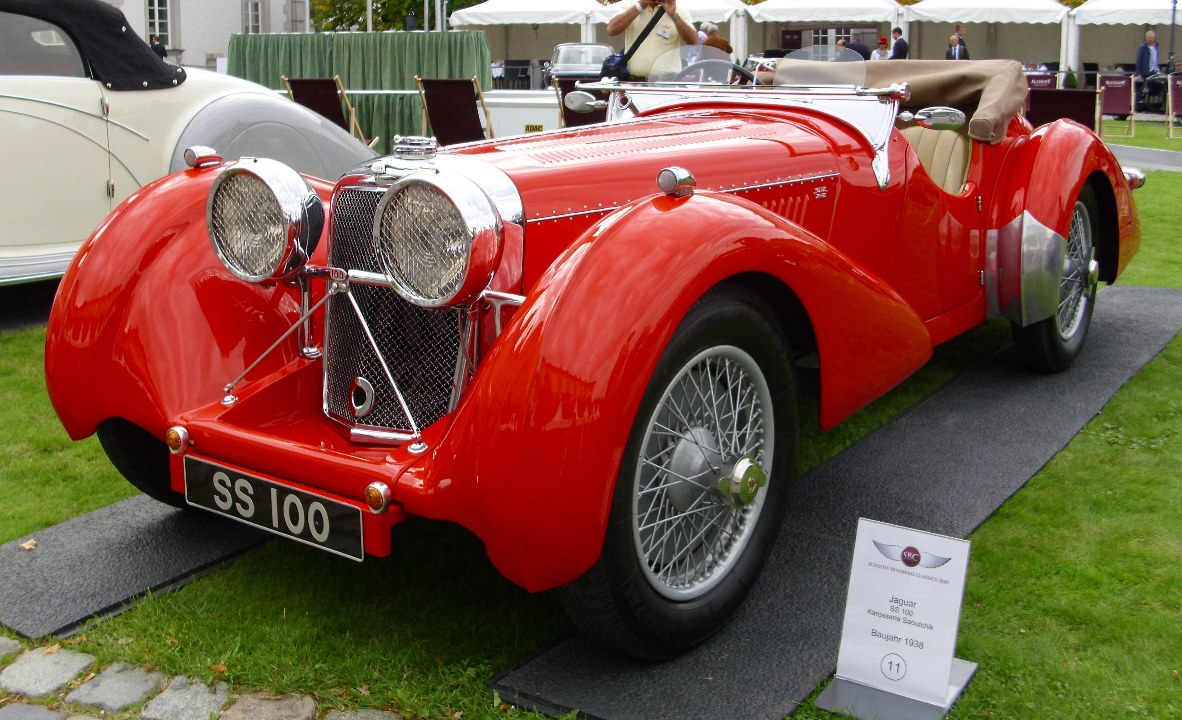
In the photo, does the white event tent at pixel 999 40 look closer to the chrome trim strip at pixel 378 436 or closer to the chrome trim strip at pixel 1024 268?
the chrome trim strip at pixel 1024 268

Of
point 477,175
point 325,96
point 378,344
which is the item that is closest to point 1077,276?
point 477,175

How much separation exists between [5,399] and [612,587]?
11.1 feet

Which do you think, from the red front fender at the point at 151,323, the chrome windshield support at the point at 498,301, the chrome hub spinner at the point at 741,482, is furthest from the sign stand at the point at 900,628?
the red front fender at the point at 151,323

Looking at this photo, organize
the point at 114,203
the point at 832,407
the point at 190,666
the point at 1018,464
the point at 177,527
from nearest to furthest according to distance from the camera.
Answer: the point at 190,666 < the point at 832,407 < the point at 177,527 < the point at 1018,464 < the point at 114,203

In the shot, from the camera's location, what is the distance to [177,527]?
3.53m

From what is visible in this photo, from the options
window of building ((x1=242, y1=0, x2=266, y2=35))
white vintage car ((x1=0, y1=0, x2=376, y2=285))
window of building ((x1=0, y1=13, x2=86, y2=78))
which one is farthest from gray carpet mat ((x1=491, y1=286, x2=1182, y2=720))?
window of building ((x1=242, y1=0, x2=266, y2=35))

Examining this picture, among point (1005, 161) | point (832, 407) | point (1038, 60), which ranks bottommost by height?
point (832, 407)

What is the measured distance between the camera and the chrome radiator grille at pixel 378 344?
2.86m

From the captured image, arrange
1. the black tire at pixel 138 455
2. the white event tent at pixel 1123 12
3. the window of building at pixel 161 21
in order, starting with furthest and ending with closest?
the window of building at pixel 161 21
the white event tent at pixel 1123 12
the black tire at pixel 138 455

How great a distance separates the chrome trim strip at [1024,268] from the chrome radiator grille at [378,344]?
2.70 metres

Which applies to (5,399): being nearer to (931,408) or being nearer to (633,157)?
(633,157)

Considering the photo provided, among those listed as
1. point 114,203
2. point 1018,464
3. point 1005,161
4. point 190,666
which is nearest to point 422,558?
point 190,666

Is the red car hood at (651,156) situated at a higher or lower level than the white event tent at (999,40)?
lower

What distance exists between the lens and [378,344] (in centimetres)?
296
